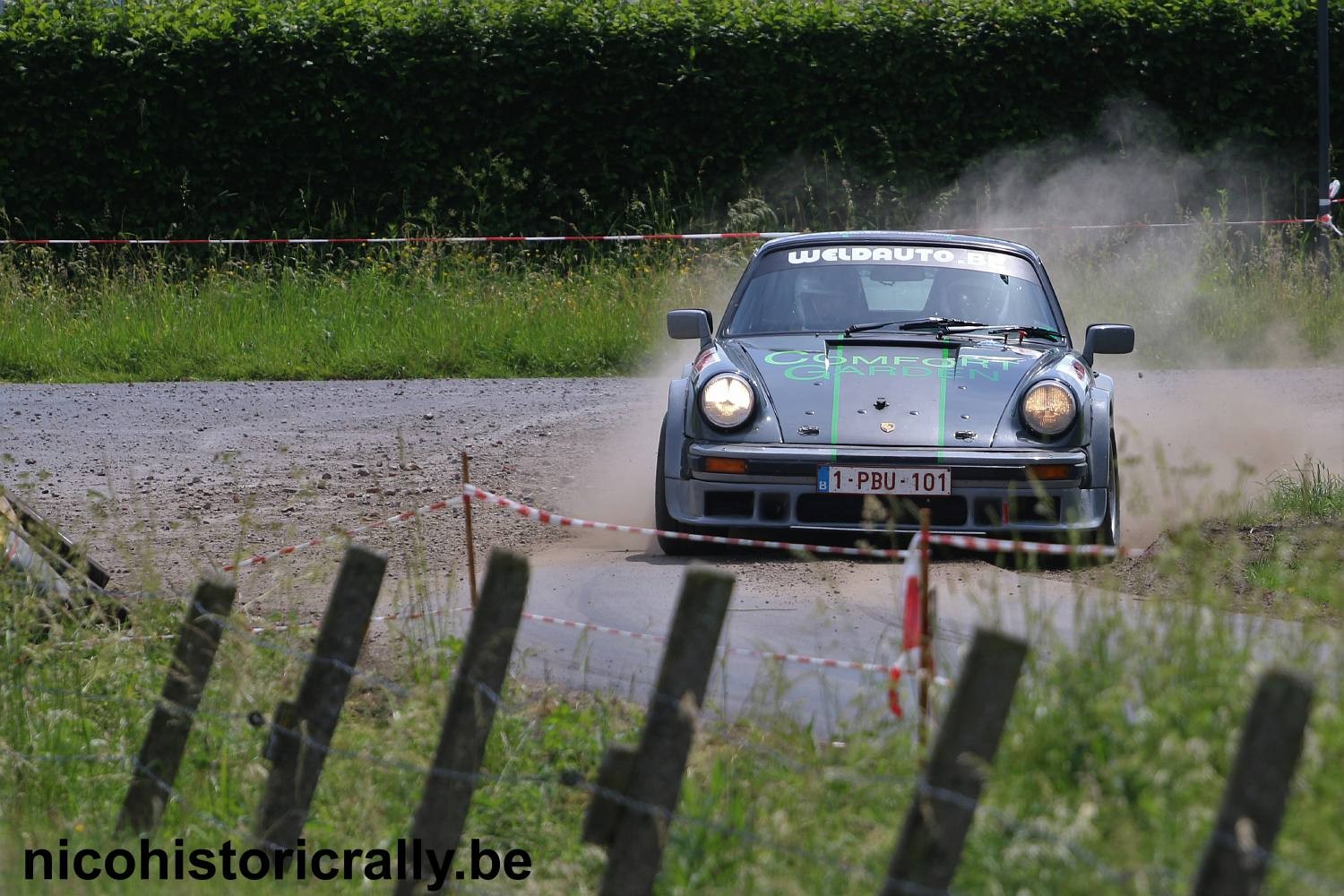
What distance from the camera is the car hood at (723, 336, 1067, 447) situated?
6922mm

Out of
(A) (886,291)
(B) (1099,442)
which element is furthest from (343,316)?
(B) (1099,442)

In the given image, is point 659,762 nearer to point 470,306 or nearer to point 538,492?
point 538,492

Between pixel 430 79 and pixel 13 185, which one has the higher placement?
pixel 430 79

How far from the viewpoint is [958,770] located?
9.31 feet

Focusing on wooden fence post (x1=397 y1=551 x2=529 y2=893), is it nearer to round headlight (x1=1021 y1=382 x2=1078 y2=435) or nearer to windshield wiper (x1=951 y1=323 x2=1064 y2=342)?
round headlight (x1=1021 y1=382 x2=1078 y2=435)

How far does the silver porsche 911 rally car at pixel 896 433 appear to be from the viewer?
268 inches

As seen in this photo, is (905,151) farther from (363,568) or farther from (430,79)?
(363,568)

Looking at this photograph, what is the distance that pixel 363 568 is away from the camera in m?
3.87

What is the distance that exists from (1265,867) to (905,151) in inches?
633

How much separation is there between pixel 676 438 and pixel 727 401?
0.29 meters

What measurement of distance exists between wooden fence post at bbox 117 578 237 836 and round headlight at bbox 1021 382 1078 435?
12.5 ft

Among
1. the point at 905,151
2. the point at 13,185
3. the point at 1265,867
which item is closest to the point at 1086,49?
the point at 905,151

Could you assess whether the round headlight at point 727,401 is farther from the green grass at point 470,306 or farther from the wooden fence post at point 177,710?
the green grass at point 470,306

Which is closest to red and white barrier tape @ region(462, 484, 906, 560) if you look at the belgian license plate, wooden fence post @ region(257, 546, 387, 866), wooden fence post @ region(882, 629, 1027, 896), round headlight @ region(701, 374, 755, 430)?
the belgian license plate
